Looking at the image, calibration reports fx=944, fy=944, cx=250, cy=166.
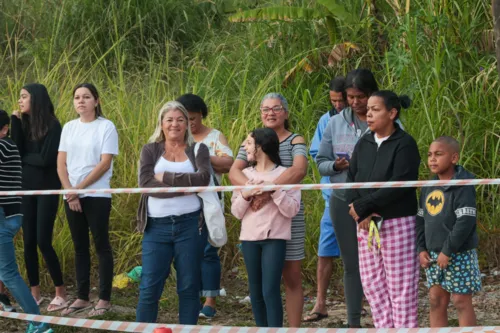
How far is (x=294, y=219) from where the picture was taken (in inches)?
253

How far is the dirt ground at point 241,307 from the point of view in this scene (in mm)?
7320

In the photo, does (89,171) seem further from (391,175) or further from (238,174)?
(391,175)

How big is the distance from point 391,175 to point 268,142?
89cm

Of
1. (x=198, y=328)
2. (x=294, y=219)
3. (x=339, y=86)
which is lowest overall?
(x=198, y=328)

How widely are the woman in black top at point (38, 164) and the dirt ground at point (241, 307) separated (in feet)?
1.70

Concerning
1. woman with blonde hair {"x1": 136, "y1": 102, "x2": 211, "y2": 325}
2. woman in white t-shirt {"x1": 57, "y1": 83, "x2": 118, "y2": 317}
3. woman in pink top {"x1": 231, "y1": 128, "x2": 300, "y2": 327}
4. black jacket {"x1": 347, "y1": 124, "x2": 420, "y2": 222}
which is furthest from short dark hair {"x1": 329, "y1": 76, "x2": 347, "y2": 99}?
woman in white t-shirt {"x1": 57, "y1": 83, "x2": 118, "y2": 317}

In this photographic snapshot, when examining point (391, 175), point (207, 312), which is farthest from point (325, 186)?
point (207, 312)

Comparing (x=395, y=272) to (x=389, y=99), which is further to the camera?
(x=389, y=99)

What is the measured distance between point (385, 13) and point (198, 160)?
224 inches

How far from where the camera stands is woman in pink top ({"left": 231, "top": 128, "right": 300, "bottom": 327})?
242 inches

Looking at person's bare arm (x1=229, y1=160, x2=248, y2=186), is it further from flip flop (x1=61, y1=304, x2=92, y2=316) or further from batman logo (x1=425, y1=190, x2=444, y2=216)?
flip flop (x1=61, y1=304, x2=92, y2=316)

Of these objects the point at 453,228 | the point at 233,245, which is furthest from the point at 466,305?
the point at 233,245

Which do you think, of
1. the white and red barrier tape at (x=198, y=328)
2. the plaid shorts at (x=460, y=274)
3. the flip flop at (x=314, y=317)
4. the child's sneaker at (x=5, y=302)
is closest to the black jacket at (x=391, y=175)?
the plaid shorts at (x=460, y=274)

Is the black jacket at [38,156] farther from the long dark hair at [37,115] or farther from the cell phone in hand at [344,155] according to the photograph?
the cell phone in hand at [344,155]
